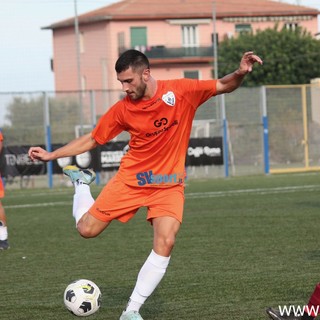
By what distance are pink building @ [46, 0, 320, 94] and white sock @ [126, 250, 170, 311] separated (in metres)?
53.6

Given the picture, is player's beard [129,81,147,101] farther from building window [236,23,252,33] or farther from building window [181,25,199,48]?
building window [236,23,252,33]

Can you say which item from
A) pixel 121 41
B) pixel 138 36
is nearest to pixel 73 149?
pixel 121 41

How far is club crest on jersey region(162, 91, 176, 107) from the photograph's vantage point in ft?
27.1

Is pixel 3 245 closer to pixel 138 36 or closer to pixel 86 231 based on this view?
pixel 86 231

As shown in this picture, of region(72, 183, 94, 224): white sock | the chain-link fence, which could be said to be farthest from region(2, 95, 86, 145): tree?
region(72, 183, 94, 224): white sock

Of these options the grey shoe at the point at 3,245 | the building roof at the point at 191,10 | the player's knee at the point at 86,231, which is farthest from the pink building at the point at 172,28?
the player's knee at the point at 86,231

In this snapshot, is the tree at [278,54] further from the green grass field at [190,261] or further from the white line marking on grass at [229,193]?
the green grass field at [190,261]

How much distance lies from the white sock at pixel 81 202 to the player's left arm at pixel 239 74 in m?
1.60

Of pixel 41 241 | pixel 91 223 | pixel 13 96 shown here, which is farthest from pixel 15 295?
pixel 13 96

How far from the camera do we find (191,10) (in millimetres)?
67000

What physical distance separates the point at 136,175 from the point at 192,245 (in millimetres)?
5454

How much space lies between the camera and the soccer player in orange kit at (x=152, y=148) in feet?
26.4

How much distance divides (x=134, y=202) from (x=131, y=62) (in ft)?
3.76

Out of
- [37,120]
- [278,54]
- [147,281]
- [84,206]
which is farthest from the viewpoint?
[278,54]
